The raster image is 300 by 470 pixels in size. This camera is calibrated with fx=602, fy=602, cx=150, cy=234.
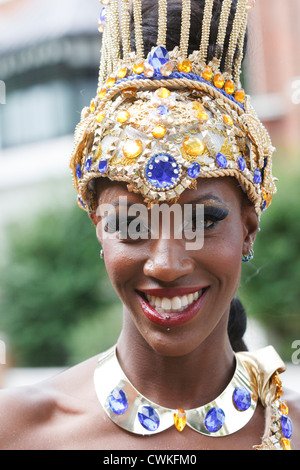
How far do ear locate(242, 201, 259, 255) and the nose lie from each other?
403 millimetres

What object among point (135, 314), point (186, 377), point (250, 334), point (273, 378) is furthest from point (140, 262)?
point (250, 334)

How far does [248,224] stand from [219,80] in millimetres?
567

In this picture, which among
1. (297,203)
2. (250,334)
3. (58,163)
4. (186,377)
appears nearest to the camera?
(186,377)

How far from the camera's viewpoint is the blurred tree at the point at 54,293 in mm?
9445

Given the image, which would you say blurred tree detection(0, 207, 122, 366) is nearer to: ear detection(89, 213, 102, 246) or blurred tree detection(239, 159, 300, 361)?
blurred tree detection(239, 159, 300, 361)

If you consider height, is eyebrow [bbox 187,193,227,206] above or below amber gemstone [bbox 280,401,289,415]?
above

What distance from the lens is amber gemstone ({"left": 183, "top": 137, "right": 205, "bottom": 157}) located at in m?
2.11

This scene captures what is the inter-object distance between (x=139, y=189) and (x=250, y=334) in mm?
1527

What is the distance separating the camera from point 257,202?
234cm

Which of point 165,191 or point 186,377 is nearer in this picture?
point 165,191

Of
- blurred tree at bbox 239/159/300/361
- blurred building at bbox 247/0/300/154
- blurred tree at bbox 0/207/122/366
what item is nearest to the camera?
blurred tree at bbox 239/159/300/361

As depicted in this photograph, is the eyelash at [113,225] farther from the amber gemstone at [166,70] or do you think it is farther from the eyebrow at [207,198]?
the amber gemstone at [166,70]

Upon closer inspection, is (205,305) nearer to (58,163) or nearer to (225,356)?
(225,356)

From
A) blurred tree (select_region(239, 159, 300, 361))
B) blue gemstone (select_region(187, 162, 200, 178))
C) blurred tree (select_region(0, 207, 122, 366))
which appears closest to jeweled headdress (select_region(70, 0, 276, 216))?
blue gemstone (select_region(187, 162, 200, 178))
